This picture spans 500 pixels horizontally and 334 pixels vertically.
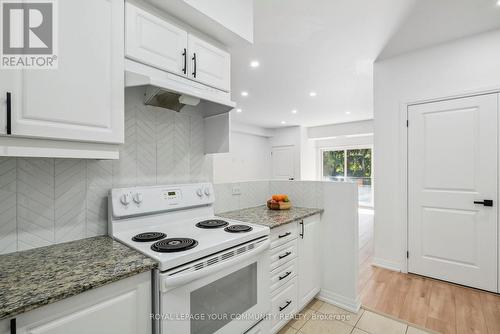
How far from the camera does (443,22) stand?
228cm

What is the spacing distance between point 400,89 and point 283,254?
2536 mm

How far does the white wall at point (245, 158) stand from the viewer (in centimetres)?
728

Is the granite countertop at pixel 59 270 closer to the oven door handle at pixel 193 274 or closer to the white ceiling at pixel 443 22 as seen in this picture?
the oven door handle at pixel 193 274

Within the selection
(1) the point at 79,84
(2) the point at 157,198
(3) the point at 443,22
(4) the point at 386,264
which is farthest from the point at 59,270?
(3) the point at 443,22

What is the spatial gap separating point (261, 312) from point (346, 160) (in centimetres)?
701

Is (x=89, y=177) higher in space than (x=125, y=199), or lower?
higher

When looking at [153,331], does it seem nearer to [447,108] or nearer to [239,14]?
[239,14]

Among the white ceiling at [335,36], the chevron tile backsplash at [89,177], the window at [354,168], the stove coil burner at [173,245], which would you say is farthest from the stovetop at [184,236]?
the window at [354,168]

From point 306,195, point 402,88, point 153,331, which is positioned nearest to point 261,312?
point 153,331

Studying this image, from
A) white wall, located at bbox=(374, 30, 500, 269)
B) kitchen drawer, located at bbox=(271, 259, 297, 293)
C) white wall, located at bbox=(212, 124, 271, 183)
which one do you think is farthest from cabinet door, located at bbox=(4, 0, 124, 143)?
white wall, located at bbox=(212, 124, 271, 183)

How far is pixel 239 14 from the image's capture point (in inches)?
68.9

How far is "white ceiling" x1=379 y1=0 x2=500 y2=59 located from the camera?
2066mm

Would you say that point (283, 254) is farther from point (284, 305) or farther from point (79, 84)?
point (79, 84)

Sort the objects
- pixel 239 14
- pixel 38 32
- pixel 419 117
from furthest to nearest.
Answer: pixel 419 117
pixel 239 14
pixel 38 32
